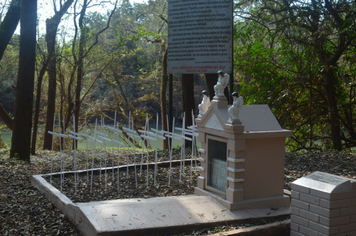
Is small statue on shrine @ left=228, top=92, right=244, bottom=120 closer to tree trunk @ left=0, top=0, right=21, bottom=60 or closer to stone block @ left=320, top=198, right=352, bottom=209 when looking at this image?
stone block @ left=320, top=198, right=352, bottom=209

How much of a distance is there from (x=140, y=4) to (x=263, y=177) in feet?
56.2

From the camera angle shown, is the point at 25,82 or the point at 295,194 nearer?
the point at 295,194

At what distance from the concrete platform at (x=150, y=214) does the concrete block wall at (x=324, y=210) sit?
832 millimetres

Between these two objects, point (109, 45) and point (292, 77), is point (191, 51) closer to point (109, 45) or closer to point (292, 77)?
point (292, 77)

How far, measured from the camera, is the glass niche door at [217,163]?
245 inches

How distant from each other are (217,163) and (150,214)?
1.54 metres

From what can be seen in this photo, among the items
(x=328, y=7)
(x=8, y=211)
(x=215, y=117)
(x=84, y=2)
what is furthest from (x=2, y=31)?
(x=328, y=7)

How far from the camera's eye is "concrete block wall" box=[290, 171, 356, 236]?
15.4 ft

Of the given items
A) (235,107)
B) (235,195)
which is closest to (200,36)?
(235,107)

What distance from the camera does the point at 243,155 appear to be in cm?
588

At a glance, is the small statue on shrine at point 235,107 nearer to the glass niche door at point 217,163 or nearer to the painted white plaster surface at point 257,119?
the painted white plaster surface at point 257,119

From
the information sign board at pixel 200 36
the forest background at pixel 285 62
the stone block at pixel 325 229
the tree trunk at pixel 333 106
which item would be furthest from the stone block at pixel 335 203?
the tree trunk at pixel 333 106

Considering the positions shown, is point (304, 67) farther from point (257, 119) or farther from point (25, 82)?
point (25, 82)

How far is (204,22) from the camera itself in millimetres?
10266
